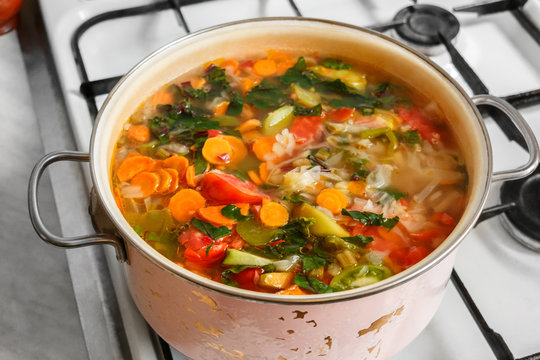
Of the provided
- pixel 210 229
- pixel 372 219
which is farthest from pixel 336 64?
pixel 210 229

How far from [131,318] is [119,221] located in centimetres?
40

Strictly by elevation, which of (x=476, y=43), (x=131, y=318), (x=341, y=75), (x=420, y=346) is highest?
(x=341, y=75)

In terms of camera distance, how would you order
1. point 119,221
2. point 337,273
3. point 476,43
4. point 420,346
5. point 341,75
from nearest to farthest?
1. point 119,221
2. point 337,273
3. point 420,346
4. point 341,75
5. point 476,43

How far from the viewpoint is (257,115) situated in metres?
1.58

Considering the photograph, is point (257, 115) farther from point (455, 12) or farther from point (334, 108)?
point (455, 12)

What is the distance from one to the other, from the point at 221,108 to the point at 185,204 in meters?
Result: 0.35

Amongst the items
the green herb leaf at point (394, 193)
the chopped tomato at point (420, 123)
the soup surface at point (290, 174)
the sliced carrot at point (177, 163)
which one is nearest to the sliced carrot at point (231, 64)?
the soup surface at point (290, 174)

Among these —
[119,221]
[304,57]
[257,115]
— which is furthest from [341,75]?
[119,221]

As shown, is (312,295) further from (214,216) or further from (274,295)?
(214,216)

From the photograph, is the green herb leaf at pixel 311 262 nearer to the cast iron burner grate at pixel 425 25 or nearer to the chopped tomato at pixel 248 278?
the chopped tomato at pixel 248 278

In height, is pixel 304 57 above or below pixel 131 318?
above

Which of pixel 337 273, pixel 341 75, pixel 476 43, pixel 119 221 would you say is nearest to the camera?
pixel 119 221

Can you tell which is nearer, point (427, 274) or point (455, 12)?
point (427, 274)

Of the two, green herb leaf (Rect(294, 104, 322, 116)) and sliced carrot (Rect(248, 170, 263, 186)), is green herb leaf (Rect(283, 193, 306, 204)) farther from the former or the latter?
green herb leaf (Rect(294, 104, 322, 116))
